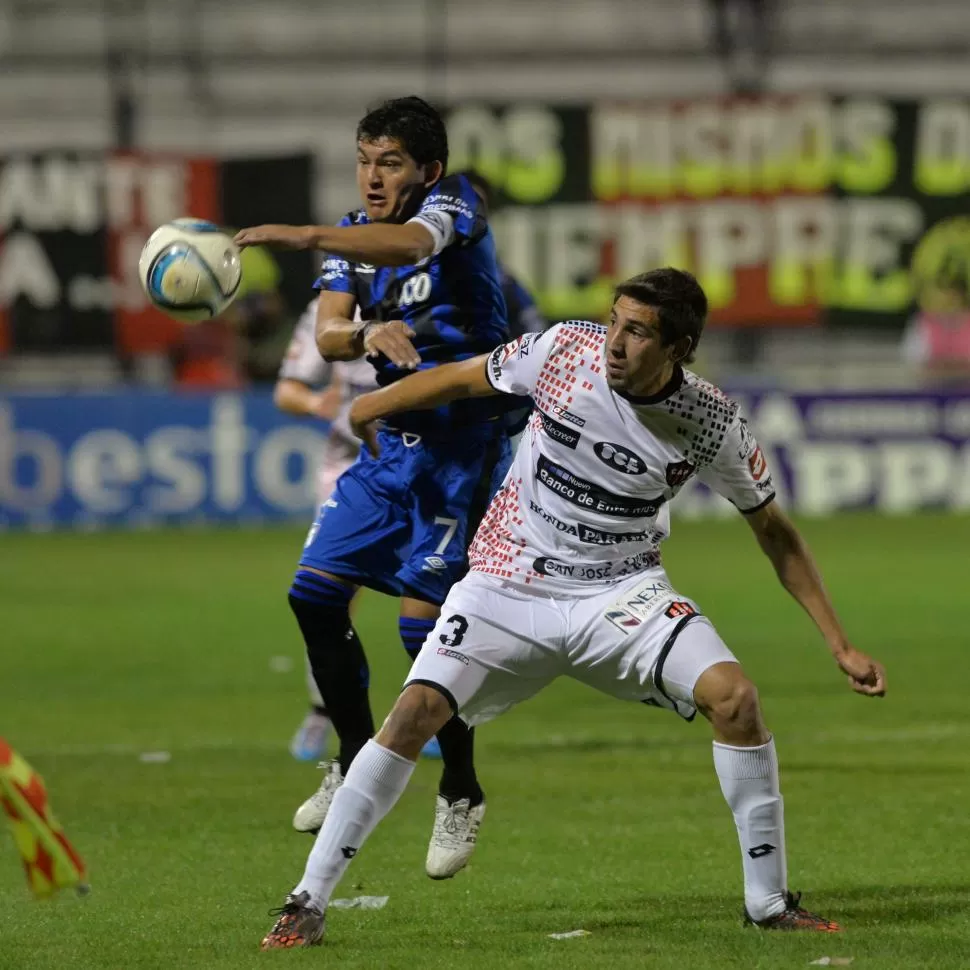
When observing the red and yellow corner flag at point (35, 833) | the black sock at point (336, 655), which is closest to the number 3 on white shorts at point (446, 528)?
the black sock at point (336, 655)

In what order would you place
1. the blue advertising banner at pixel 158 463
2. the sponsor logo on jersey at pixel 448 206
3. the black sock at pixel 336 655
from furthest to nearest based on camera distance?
the blue advertising banner at pixel 158 463 < the black sock at pixel 336 655 < the sponsor logo on jersey at pixel 448 206

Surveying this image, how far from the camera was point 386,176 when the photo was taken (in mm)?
6570

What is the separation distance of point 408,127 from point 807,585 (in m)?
2.01

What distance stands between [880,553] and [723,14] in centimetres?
1107

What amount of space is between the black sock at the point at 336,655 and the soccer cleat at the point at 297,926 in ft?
4.64

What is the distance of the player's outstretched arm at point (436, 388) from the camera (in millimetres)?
5930

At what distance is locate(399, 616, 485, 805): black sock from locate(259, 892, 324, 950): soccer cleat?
117 centimetres

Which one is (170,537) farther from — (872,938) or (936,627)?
(872,938)

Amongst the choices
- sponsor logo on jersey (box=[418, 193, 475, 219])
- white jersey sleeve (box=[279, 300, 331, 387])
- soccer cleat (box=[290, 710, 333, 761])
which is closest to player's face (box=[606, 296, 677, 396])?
sponsor logo on jersey (box=[418, 193, 475, 219])

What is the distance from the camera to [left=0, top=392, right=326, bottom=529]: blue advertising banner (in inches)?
807

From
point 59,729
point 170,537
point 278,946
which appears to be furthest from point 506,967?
point 170,537

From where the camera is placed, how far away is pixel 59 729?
10.0 metres

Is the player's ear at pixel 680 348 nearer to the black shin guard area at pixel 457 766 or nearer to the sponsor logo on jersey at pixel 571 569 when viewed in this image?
the sponsor logo on jersey at pixel 571 569

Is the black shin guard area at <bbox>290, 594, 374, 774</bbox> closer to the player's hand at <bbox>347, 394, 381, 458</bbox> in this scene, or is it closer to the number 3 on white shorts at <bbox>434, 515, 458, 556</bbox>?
the number 3 on white shorts at <bbox>434, 515, 458, 556</bbox>
